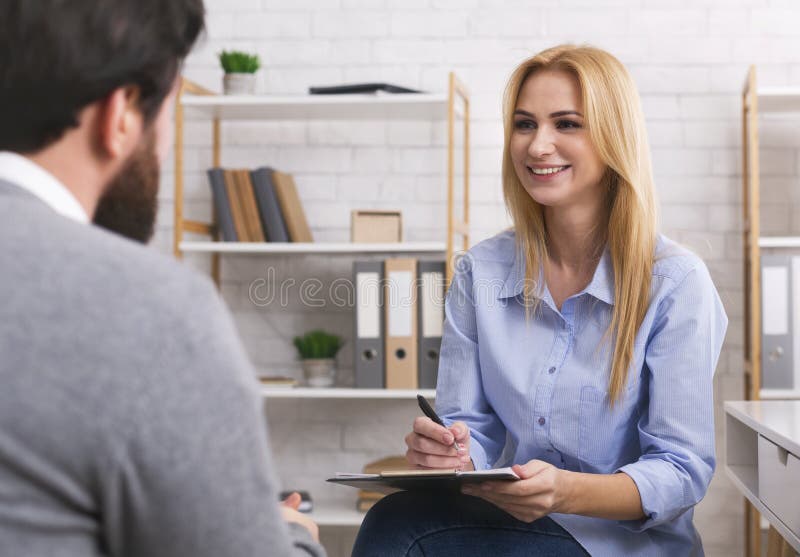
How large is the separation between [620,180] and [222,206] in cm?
143

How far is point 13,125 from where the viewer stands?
692 mm

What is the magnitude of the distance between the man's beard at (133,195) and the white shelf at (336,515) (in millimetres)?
2004

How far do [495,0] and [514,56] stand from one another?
0.63 ft

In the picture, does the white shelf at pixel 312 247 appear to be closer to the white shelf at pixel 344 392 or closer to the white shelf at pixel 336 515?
the white shelf at pixel 344 392

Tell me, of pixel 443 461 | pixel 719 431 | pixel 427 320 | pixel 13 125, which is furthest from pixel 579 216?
pixel 719 431

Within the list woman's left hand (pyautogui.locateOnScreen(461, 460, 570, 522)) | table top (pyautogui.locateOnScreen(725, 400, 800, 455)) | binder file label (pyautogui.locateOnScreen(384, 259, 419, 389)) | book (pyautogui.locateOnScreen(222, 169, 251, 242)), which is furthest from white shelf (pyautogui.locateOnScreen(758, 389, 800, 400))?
book (pyautogui.locateOnScreen(222, 169, 251, 242))

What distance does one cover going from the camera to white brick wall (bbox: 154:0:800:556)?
9.41 feet

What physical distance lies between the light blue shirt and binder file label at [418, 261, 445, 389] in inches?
32.4

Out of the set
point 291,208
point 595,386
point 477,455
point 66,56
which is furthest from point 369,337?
point 66,56

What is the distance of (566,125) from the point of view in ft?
5.73

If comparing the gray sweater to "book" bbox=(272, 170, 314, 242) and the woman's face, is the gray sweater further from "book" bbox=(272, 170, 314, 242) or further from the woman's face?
"book" bbox=(272, 170, 314, 242)

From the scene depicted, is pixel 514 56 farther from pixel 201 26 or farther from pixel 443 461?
pixel 201 26

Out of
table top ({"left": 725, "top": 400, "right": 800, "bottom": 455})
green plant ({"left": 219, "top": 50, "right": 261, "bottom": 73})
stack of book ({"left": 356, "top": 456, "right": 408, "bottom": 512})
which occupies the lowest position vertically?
stack of book ({"left": 356, "top": 456, "right": 408, "bottom": 512})

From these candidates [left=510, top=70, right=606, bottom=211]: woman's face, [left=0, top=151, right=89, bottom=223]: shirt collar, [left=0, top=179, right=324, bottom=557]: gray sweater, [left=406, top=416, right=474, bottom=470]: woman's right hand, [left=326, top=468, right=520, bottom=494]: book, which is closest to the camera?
[left=0, top=179, right=324, bottom=557]: gray sweater
